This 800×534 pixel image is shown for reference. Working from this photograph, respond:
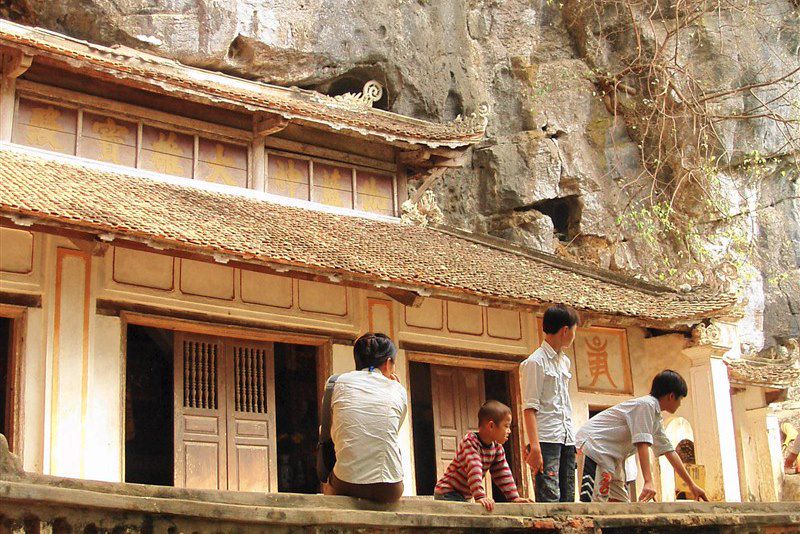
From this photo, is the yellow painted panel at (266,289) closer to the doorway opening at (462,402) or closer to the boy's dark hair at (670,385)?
A: the doorway opening at (462,402)

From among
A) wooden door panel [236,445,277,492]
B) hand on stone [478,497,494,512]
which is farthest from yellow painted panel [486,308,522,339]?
hand on stone [478,497,494,512]

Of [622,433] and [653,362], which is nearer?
[622,433]

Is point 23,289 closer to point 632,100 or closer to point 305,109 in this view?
point 305,109

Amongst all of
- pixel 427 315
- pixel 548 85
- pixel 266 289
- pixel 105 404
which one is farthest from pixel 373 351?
pixel 548 85

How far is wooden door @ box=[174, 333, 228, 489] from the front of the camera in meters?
11.4

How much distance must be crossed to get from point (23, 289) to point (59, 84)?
3.78m

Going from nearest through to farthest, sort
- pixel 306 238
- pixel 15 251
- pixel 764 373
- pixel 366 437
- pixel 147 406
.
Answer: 1. pixel 366 437
2. pixel 15 251
3. pixel 306 238
4. pixel 147 406
5. pixel 764 373

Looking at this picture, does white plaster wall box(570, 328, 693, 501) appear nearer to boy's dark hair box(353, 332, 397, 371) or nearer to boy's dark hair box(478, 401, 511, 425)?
boy's dark hair box(478, 401, 511, 425)

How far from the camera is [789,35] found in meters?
27.2

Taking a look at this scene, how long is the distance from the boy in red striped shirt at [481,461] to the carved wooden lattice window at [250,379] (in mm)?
5147

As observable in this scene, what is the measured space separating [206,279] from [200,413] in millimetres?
1423

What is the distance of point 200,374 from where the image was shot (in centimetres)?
1172

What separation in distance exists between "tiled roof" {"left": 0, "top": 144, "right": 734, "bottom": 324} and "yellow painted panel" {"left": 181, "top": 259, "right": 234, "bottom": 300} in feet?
1.50

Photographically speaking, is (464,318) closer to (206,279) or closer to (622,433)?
(206,279)
